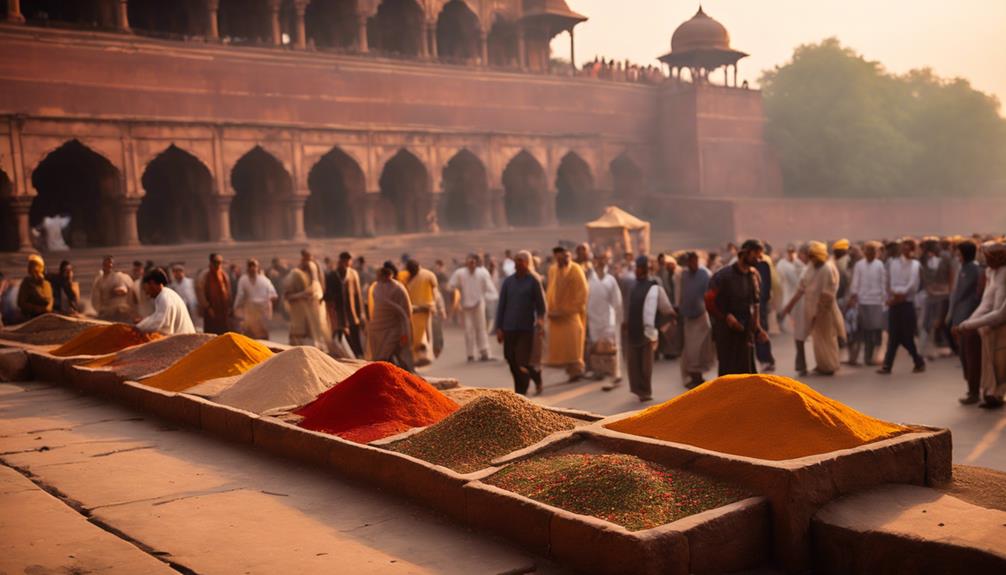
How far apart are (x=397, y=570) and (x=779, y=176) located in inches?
1436

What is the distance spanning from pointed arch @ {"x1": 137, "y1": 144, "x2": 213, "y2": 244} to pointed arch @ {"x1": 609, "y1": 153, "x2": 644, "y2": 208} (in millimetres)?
15494

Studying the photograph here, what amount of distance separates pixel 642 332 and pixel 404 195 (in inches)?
872

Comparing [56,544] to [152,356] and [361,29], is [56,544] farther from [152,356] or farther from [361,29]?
[361,29]

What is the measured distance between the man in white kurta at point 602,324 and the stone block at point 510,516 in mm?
6500

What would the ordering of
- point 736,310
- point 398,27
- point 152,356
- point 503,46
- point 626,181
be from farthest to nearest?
point 503,46 < point 626,181 < point 398,27 < point 152,356 < point 736,310

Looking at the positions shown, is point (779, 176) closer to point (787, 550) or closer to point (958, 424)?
point (958, 424)

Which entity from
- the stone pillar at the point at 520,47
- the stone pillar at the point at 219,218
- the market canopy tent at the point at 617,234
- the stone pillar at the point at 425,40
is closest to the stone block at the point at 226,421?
the market canopy tent at the point at 617,234

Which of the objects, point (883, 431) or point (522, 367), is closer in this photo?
point (883, 431)

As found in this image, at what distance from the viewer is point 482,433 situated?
5.33 metres

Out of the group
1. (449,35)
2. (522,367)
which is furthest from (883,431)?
(449,35)

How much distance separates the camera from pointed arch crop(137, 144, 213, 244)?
2633 centimetres

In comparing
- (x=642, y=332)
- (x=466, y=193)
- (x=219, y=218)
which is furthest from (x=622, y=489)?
(x=466, y=193)

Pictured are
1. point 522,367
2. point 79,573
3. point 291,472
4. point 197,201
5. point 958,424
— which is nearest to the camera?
point 79,573

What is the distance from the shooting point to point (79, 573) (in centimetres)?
389
